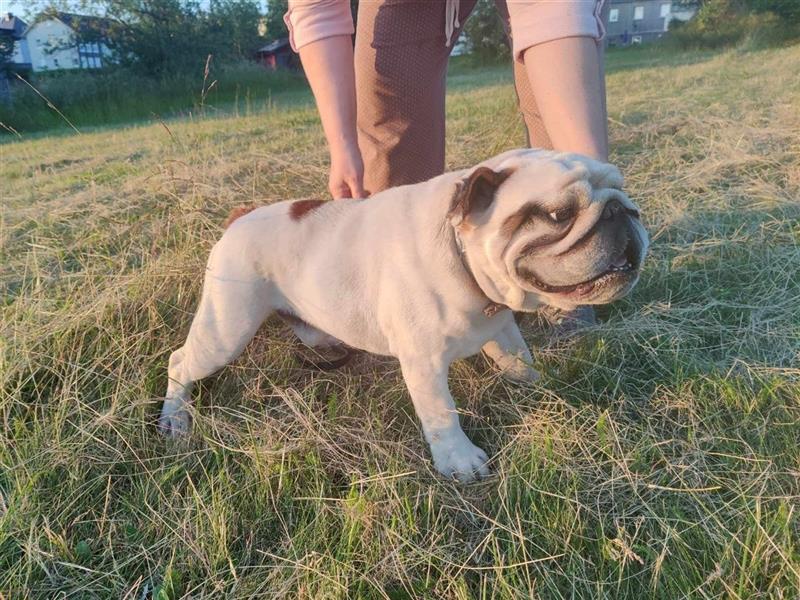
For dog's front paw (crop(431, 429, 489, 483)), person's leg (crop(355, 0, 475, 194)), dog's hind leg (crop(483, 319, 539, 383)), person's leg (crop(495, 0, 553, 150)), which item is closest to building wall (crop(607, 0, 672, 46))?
person's leg (crop(495, 0, 553, 150))

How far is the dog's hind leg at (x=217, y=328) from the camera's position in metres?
1.92

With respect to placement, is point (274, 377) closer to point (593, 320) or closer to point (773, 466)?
point (593, 320)

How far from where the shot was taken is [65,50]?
60.3 feet

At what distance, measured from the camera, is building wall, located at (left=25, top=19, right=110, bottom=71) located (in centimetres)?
1777

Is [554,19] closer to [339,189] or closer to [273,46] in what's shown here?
[339,189]

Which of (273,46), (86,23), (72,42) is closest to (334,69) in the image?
(86,23)

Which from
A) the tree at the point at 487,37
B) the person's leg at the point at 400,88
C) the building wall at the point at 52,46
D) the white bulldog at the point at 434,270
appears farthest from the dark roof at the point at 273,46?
the white bulldog at the point at 434,270

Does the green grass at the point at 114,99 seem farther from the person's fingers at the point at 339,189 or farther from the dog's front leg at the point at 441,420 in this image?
the dog's front leg at the point at 441,420

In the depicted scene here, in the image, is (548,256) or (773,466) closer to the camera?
(548,256)

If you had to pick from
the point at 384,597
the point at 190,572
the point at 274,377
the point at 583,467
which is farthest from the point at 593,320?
the point at 190,572

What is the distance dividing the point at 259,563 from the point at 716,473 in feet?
4.00

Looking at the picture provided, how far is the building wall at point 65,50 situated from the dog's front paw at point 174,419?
1894cm

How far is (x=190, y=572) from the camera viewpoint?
146 centimetres

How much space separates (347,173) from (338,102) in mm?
325
